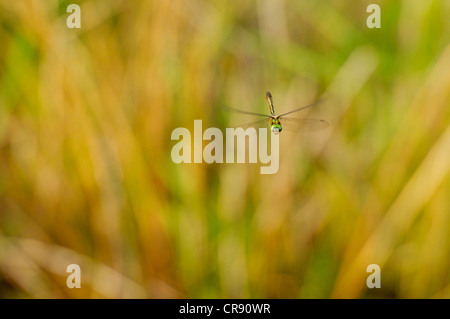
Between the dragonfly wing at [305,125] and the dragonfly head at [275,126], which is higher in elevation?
the dragonfly wing at [305,125]

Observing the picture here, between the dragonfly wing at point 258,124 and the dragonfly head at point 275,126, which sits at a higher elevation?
the dragonfly wing at point 258,124

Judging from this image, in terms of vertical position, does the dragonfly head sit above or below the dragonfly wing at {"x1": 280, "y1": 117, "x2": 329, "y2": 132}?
below

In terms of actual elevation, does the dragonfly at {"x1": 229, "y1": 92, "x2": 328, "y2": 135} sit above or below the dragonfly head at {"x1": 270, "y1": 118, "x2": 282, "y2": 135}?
above

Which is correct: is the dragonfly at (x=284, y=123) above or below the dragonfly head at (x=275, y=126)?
above

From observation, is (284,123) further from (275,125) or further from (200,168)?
(200,168)

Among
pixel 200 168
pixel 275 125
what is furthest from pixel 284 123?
pixel 200 168
